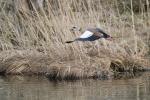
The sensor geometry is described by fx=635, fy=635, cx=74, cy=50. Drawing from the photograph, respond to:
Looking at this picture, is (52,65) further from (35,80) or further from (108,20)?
(108,20)

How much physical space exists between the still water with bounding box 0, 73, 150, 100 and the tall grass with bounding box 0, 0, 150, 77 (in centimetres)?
47

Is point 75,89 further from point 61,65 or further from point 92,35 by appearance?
point 92,35

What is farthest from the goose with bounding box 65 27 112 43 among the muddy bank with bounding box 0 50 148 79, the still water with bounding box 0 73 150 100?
the still water with bounding box 0 73 150 100

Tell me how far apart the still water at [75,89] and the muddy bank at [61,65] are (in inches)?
12.4

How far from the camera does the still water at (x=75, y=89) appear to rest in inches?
388

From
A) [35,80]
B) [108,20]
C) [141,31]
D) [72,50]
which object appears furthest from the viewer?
[141,31]

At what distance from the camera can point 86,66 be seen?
12008 mm

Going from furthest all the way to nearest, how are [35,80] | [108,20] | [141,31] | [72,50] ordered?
[141,31], [108,20], [72,50], [35,80]

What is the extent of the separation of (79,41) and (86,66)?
A: 2.62 ft

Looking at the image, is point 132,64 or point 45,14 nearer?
point 132,64

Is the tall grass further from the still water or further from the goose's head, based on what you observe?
the still water

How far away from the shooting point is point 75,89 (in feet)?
34.9

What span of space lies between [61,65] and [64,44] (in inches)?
26.7

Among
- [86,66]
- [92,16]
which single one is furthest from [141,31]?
[86,66]
